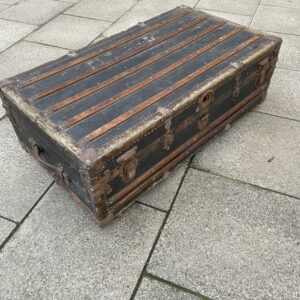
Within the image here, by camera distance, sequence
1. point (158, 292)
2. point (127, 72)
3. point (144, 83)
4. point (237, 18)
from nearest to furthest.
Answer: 1. point (158, 292)
2. point (144, 83)
3. point (127, 72)
4. point (237, 18)

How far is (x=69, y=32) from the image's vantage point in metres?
4.52

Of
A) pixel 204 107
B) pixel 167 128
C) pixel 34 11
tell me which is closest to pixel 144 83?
pixel 167 128

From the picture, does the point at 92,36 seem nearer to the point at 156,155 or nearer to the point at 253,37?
the point at 253,37

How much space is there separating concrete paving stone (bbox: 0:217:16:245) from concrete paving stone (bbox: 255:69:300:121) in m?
2.41

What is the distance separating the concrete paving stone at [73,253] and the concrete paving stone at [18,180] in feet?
0.36

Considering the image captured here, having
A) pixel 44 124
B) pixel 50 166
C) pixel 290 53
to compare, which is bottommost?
pixel 290 53

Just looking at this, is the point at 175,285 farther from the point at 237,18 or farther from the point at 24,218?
the point at 237,18

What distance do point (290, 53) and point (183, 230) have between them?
2.95m

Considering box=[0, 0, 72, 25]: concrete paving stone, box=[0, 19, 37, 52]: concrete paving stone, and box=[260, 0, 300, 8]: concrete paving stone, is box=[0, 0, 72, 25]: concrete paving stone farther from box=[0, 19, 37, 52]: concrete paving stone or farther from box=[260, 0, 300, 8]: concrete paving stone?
box=[260, 0, 300, 8]: concrete paving stone

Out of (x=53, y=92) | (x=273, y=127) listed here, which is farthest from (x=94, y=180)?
(x=273, y=127)

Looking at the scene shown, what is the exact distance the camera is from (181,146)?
8.02ft

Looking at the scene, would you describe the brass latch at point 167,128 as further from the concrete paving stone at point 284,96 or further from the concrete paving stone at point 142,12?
the concrete paving stone at point 142,12

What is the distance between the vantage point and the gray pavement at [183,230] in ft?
6.40

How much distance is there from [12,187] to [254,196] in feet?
6.07
